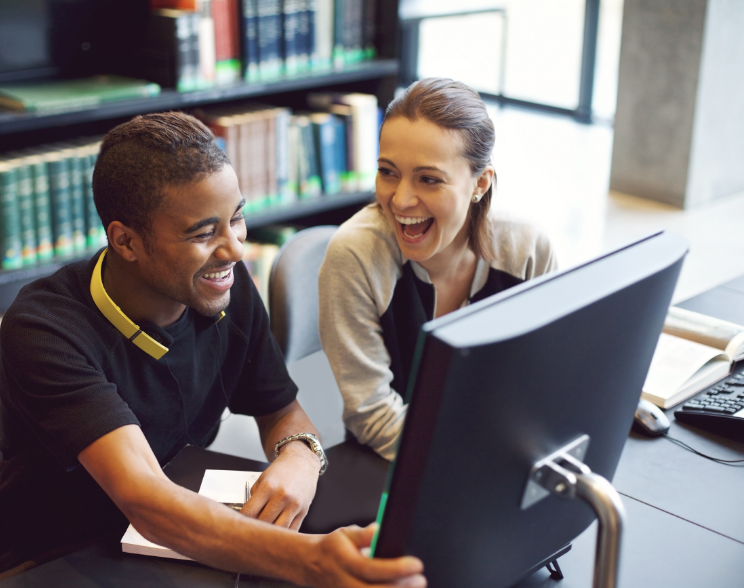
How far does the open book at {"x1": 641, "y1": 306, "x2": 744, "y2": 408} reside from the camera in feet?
4.78

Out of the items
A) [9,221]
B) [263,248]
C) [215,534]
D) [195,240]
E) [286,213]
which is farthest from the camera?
[263,248]

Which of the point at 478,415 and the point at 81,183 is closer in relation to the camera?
the point at 478,415

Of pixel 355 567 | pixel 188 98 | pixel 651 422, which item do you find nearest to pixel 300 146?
pixel 188 98

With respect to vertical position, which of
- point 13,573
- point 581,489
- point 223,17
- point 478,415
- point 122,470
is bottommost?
point 13,573

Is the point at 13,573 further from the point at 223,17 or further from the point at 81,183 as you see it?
the point at 223,17

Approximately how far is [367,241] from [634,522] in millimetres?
674

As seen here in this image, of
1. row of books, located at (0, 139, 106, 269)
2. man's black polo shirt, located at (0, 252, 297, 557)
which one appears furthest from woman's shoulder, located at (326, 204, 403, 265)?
row of books, located at (0, 139, 106, 269)

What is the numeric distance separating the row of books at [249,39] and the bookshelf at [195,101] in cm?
5

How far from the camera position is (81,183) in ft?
8.10

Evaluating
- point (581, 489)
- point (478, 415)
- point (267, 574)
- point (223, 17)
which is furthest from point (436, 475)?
point (223, 17)


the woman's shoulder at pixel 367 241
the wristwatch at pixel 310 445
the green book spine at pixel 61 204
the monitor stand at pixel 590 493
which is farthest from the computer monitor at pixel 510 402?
the green book spine at pixel 61 204

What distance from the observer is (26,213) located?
238 cm

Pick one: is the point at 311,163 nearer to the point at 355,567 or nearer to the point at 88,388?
the point at 88,388

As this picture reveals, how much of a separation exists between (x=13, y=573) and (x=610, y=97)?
537 cm
